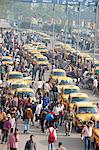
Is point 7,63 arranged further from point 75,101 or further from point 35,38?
point 35,38

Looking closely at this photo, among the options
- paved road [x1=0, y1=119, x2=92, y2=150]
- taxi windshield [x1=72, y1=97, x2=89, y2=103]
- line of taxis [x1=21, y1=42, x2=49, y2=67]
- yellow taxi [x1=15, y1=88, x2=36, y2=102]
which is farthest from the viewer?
line of taxis [x1=21, y1=42, x2=49, y2=67]

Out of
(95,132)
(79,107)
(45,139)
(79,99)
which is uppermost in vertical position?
(79,107)

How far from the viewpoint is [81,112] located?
27.9 m

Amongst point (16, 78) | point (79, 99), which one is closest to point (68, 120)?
point (79, 99)

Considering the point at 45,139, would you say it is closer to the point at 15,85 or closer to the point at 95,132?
the point at 95,132

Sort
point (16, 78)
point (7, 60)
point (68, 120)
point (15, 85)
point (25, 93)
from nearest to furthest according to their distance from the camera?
point (68, 120) → point (25, 93) → point (15, 85) → point (16, 78) → point (7, 60)

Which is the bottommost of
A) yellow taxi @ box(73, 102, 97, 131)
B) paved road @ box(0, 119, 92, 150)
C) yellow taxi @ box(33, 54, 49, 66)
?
paved road @ box(0, 119, 92, 150)

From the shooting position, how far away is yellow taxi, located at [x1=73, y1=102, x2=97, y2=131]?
27.0 metres

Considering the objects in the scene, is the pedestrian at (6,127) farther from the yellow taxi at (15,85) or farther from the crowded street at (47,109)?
the yellow taxi at (15,85)

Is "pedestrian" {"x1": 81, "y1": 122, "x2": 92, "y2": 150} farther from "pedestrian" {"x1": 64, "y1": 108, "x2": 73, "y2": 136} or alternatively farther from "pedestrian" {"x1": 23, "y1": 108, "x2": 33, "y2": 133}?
"pedestrian" {"x1": 23, "y1": 108, "x2": 33, "y2": 133}

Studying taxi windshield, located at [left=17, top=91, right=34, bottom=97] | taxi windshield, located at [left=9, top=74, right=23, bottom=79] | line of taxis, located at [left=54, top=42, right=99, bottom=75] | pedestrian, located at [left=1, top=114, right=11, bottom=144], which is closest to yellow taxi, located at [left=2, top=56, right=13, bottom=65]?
line of taxis, located at [left=54, top=42, right=99, bottom=75]

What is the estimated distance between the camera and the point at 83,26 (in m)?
123

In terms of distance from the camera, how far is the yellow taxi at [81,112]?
27.0m

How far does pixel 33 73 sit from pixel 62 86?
895cm
